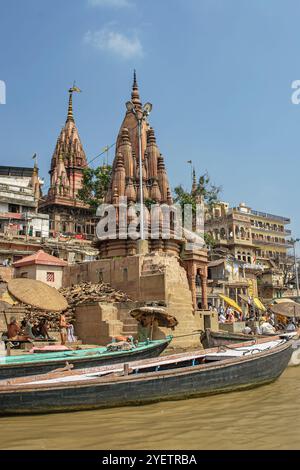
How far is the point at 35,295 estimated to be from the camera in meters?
14.7

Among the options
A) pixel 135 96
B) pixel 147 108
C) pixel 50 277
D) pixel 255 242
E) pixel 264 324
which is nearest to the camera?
pixel 264 324

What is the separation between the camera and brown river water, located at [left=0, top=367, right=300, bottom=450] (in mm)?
6188

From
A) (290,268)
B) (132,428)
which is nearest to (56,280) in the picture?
(132,428)

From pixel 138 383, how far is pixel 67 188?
4393 centimetres

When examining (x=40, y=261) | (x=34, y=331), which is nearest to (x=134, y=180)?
(x=40, y=261)

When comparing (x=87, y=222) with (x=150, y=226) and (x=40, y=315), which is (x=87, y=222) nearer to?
(x=150, y=226)

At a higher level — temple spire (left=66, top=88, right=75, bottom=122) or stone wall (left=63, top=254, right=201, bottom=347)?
temple spire (left=66, top=88, right=75, bottom=122)

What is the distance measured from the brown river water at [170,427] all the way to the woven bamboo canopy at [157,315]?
18.9 feet

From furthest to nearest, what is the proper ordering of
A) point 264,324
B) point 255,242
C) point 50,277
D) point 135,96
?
point 255,242 < point 135,96 < point 50,277 < point 264,324

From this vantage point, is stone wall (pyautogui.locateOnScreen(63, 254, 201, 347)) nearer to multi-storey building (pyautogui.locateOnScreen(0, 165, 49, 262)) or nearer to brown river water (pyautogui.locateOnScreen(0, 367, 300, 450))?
brown river water (pyautogui.locateOnScreen(0, 367, 300, 450))

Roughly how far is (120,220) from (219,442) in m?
21.1

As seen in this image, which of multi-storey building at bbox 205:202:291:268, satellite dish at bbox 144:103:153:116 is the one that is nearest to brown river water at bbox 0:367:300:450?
satellite dish at bbox 144:103:153:116

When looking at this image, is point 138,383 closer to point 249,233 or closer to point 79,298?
point 79,298

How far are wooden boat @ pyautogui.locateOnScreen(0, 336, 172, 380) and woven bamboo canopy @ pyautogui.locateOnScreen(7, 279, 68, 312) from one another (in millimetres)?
2847
